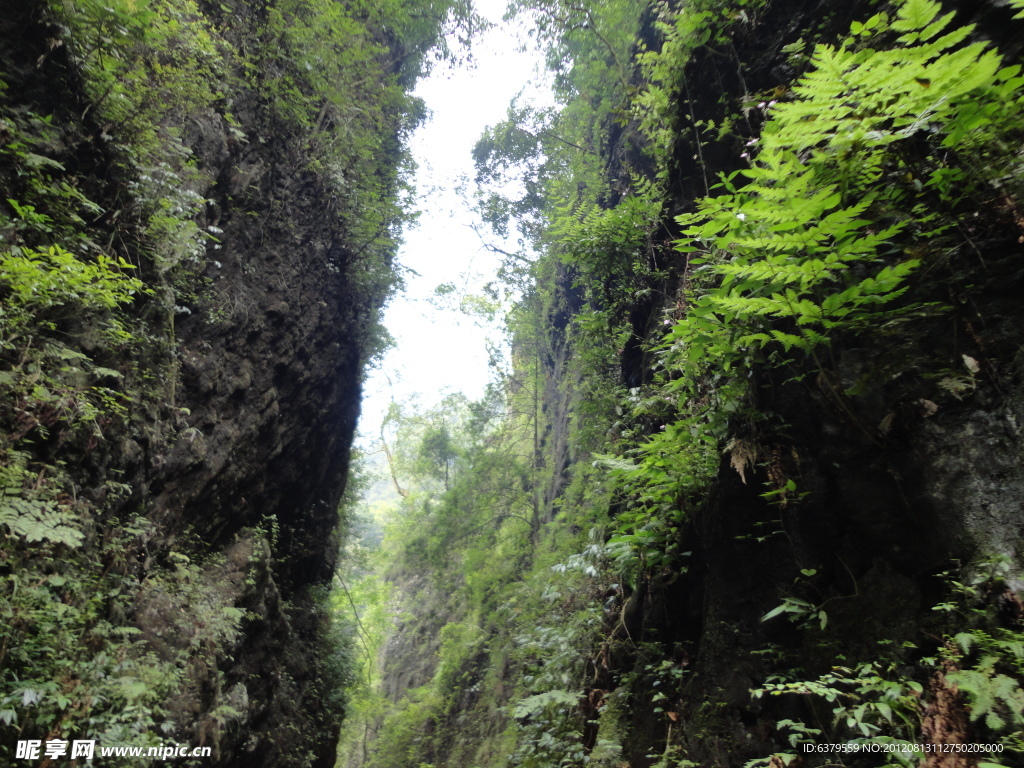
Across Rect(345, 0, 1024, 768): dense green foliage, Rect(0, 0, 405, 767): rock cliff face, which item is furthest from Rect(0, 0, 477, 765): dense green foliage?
Rect(345, 0, 1024, 768): dense green foliage

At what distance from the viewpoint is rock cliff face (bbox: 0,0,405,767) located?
4551 millimetres

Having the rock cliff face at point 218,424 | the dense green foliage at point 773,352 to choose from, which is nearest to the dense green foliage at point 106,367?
the rock cliff face at point 218,424

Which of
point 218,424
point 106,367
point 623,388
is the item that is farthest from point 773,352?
point 218,424

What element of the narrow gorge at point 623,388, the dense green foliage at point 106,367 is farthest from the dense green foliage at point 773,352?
the dense green foliage at point 106,367

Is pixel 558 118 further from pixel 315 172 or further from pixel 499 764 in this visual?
pixel 499 764

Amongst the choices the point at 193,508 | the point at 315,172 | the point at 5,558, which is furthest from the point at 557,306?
the point at 5,558

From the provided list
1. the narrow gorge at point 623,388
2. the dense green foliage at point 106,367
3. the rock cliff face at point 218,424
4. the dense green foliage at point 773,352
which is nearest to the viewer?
the dense green foliage at point 773,352

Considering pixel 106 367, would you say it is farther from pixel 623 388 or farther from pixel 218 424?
pixel 623 388

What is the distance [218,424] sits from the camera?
7.12 m

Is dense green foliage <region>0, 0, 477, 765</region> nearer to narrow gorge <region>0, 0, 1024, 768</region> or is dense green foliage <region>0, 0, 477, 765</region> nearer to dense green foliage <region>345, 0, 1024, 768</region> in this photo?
narrow gorge <region>0, 0, 1024, 768</region>

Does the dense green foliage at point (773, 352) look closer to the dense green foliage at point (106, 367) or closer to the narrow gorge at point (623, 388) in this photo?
the narrow gorge at point (623, 388)

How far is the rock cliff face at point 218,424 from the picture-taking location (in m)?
4.55

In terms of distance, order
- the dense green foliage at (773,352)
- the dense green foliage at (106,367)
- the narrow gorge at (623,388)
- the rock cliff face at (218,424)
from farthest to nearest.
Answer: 1. the rock cliff face at (218,424)
2. the dense green foliage at (106,367)
3. the narrow gorge at (623,388)
4. the dense green foliage at (773,352)

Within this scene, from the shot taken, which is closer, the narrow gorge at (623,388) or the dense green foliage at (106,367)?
the narrow gorge at (623,388)
